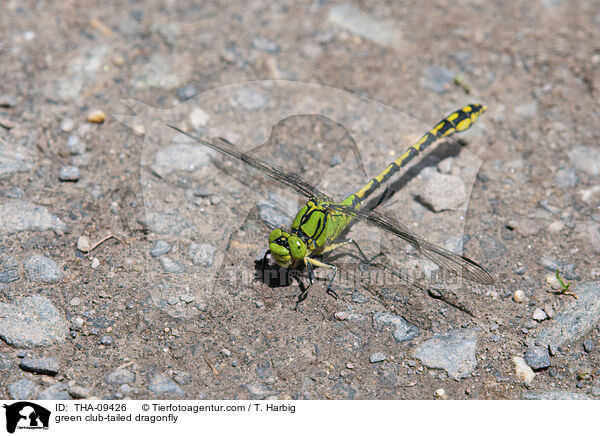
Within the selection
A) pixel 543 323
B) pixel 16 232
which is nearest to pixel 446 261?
pixel 543 323

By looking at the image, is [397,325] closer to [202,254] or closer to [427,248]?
[427,248]

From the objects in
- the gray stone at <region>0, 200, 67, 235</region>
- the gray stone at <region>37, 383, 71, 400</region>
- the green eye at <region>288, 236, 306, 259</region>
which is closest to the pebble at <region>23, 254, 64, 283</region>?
the gray stone at <region>0, 200, 67, 235</region>

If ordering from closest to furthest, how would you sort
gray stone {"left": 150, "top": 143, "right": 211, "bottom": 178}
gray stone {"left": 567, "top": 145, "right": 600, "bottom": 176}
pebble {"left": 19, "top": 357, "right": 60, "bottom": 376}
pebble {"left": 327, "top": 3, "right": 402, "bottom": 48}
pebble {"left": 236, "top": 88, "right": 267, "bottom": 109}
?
1. pebble {"left": 19, "top": 357, "right": 60, "bottom": 376}
2. gray stone {"left": 150, "top": 143, "right": 211, "bottom": 178}
3. gray stone {"left": 567, "top": 145, "right": 600, "bottom": 176}
4. pebble {"left": 236, "top": 88, "right": 267, "bottom": 109}
5. pebble {"left": 327, "top": 3, "right": 402, "bottom": 48}

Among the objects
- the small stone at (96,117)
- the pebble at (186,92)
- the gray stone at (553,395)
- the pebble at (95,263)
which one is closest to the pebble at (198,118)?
the pebble at (186,92)

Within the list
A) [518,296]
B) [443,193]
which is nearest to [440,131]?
[443,193]

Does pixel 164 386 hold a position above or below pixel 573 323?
below
